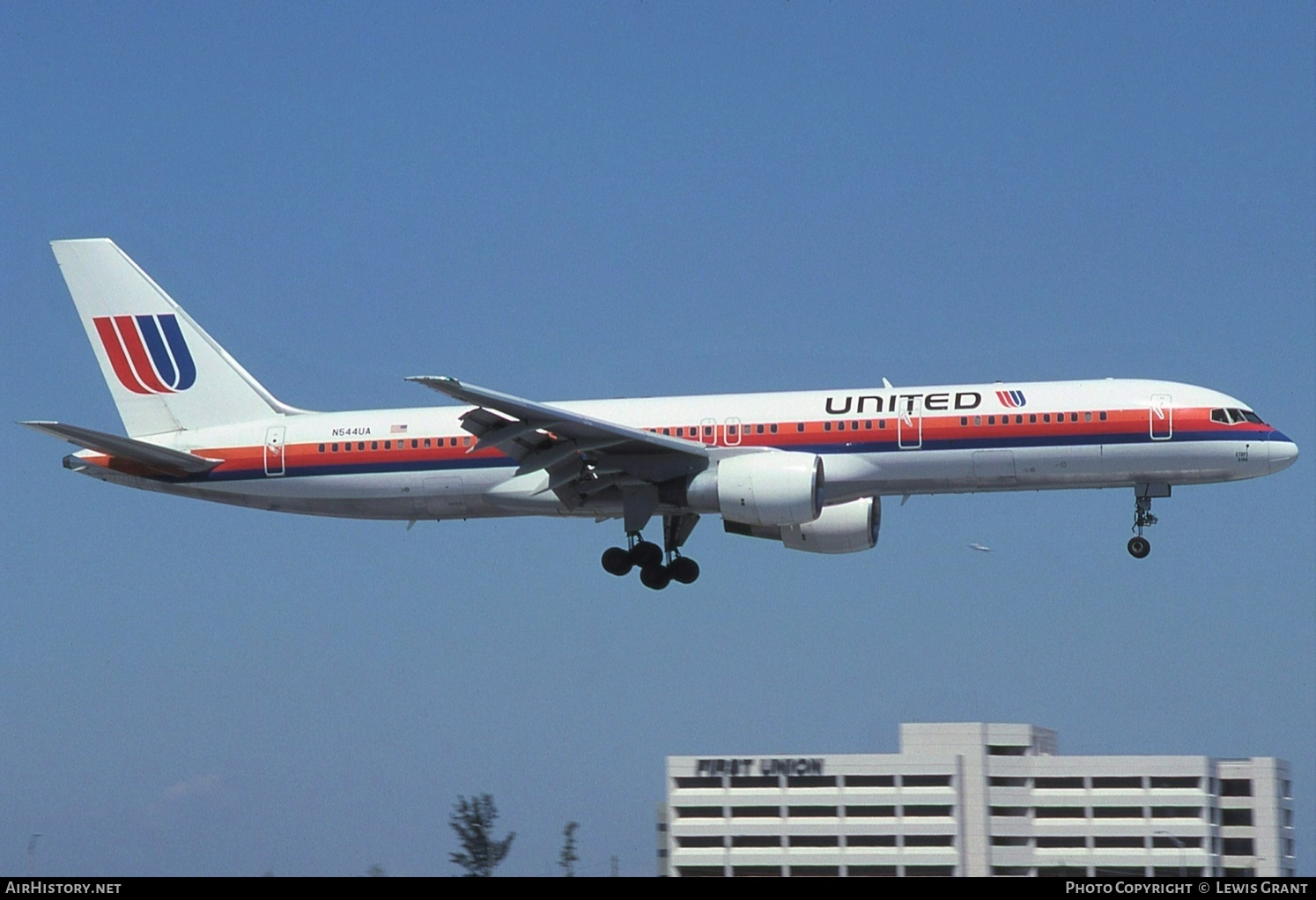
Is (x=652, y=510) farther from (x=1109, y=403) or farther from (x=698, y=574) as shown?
(x=1109, y=403)

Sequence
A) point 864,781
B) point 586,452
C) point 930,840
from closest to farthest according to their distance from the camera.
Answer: point 586,452 < point 930,840 < point 864,781

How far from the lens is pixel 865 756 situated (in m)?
93.1

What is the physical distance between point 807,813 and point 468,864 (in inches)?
1334

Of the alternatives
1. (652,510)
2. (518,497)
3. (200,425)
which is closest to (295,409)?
(200,425)

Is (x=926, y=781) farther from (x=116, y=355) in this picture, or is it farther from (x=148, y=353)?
(x=116, y=355)

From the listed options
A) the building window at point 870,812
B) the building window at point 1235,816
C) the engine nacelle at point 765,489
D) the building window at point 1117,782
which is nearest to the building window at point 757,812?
the building window at point 870,812

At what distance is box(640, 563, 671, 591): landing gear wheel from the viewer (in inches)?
1809

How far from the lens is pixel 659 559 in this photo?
45.6 m

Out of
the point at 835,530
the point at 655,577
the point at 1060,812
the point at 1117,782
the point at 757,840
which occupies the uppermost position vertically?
the point at 835,530

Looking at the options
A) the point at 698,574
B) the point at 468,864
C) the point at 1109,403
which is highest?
the point at 1109,403

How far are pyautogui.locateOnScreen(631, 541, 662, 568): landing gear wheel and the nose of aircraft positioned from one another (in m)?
15.9

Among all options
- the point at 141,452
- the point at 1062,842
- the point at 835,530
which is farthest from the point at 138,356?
the point at 1062,842

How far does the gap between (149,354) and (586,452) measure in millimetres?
15697

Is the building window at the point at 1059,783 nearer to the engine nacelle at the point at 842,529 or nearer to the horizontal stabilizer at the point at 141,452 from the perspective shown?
the engine nacelle at the point at 842,529
